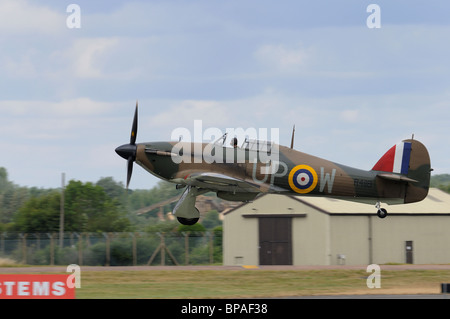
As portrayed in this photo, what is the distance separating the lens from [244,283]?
108 ft

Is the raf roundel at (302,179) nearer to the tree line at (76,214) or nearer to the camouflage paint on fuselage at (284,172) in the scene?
the camouflage paint on fuselage at (284,172)

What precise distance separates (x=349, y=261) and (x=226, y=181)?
30547mm

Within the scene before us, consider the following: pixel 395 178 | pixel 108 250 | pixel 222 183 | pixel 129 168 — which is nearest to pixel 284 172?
pixel 222 183

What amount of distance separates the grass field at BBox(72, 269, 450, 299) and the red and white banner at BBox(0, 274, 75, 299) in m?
2.94

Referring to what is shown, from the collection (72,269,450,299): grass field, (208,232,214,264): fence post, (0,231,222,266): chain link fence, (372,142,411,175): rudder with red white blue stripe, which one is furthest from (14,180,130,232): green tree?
(372,142,411,175): rudder with red white blue stripe

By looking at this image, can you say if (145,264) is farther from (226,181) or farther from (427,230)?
(226,181)

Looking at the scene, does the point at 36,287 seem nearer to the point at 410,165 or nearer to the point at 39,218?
the point at 410,165

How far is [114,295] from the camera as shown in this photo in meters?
28.4

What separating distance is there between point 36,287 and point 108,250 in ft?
91.5

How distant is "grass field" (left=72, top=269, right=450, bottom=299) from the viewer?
29256mm

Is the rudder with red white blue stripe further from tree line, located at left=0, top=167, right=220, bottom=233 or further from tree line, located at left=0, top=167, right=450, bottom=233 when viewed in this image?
tree line, located at left=0, top=167, right=450, bottom=233

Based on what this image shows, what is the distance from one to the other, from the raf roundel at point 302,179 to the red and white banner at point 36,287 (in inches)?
354

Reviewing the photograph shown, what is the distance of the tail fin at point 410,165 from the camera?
25328 millimetres
